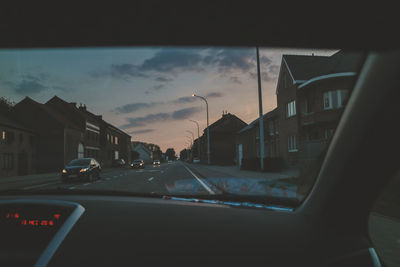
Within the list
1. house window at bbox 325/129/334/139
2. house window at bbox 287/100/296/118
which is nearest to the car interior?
house window at bbox 325/129/334/139

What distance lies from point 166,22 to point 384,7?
3.25ft

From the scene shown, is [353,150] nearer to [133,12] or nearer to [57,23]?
[133,12]

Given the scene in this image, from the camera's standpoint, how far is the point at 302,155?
2.60m

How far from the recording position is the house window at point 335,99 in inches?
73.6

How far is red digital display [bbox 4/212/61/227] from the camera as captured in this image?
2.31 metres

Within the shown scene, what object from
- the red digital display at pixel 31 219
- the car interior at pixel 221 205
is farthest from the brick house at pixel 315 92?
the red digital display at pixel 31 219

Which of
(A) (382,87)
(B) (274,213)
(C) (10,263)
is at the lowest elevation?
(C) (10,263)

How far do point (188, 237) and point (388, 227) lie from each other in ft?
13.4

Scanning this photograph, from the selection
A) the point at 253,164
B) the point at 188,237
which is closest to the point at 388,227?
the point at 188,237

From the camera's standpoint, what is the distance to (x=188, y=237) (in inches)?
77.3

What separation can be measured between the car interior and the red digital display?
0.01m

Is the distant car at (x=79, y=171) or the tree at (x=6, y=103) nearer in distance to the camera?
the tree at (x=6, y=103)

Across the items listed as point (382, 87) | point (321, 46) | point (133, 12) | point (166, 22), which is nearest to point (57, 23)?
point (133, 12)

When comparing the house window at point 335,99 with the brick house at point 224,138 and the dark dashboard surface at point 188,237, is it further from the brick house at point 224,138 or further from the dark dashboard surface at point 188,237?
the brick house at point 224,138
